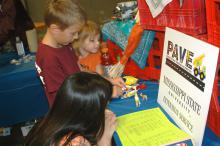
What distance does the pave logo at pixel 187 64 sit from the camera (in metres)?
0.84

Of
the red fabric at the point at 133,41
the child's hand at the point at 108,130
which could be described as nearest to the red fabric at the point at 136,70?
the red fabric at the point at 133,41

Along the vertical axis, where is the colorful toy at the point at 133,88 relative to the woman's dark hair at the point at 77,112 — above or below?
below

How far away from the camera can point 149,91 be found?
1362 mm

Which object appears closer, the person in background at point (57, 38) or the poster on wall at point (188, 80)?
the poster on wall at point (188, 80)

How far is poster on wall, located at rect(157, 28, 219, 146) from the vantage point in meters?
0.81

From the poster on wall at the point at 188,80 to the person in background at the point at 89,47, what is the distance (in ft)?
2.59

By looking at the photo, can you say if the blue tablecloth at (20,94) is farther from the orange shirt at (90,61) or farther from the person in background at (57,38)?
the person in background at (57,38)

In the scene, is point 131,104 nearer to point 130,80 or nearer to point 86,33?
point 130,80

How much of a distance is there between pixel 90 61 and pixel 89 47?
0.37 feet

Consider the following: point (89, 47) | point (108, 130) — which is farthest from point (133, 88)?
point (89, 47)

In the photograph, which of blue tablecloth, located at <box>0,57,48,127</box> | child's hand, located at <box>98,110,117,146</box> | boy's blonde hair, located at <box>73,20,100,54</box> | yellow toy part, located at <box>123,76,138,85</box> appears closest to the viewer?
child's hand, located at <box>98,110,117,146</box>

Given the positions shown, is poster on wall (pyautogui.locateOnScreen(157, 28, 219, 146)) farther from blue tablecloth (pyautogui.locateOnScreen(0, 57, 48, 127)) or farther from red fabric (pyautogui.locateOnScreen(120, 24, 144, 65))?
blue tablecloth (pyautogui.locateOnScreen(0, 57, 48, 127))

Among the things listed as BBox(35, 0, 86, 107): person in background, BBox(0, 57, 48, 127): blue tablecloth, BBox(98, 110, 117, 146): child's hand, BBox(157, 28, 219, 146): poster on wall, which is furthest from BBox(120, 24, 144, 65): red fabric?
BBox(0, 57, 48, 127): blue tablecloth

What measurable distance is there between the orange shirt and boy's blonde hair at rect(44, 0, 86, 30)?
541 mm
